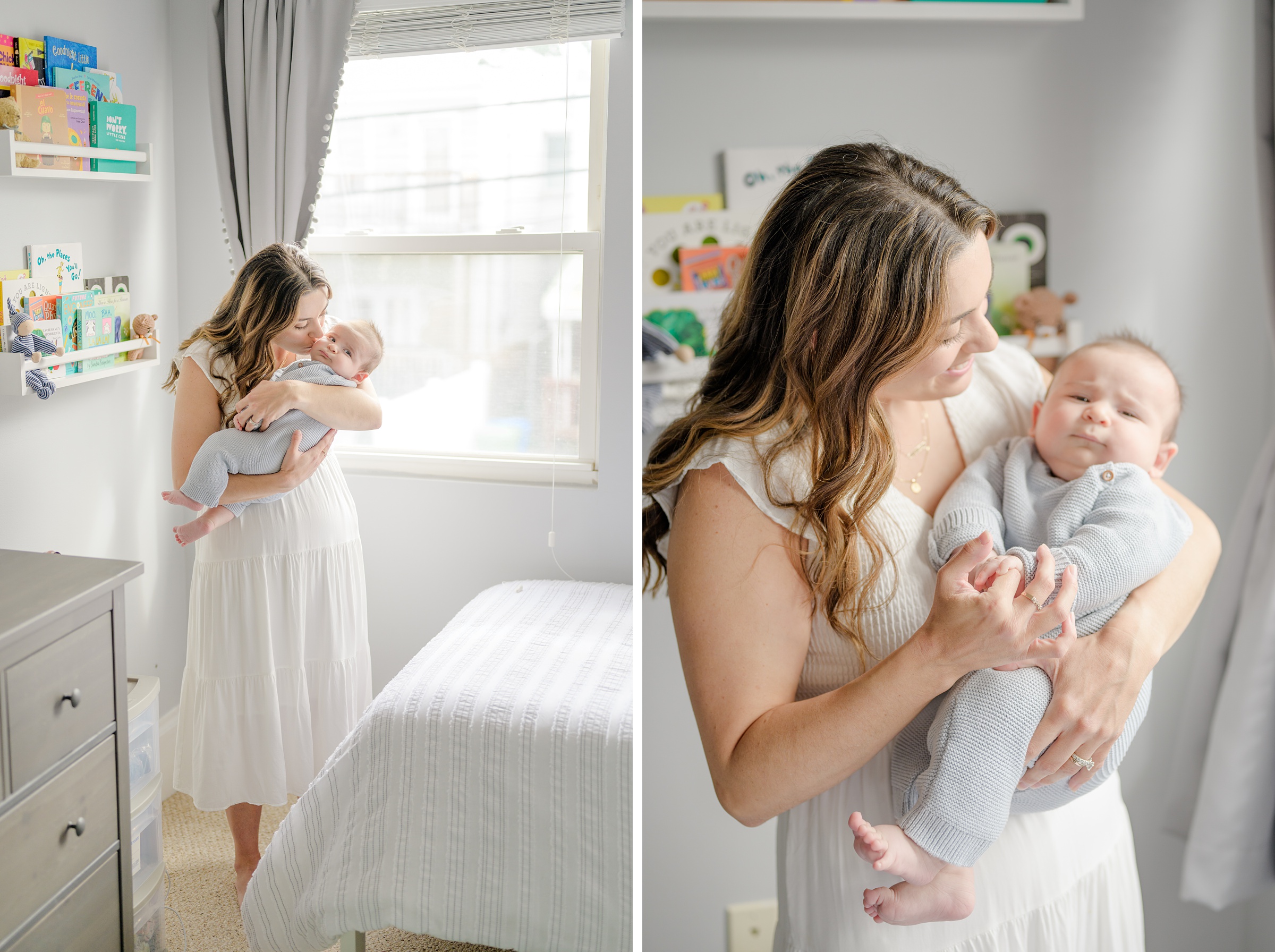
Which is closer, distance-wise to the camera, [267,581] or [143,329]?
[143,329]

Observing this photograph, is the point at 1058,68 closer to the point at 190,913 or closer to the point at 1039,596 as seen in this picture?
the point at 1039,596

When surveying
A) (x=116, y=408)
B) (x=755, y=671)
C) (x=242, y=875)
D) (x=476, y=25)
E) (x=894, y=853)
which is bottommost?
(x=242, y=875)

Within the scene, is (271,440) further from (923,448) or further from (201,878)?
(923,448)

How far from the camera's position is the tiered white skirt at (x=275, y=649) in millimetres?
712

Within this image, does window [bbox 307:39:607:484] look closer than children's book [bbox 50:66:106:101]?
No

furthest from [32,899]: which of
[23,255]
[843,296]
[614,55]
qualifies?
[614,55]

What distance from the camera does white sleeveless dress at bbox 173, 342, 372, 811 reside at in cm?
Result: 71

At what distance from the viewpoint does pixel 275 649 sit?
783mm

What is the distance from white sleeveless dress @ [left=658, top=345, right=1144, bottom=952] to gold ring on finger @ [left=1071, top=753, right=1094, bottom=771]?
4.5 inches

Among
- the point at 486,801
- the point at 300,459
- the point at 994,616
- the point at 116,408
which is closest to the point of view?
the point at 994,616

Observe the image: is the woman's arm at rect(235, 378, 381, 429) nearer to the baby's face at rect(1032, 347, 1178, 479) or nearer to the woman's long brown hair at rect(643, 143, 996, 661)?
the woman's long brown hair at rect(643, 143, 996, 661)

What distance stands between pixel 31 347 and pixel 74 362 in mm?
42

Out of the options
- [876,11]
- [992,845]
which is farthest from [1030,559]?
[876,11]

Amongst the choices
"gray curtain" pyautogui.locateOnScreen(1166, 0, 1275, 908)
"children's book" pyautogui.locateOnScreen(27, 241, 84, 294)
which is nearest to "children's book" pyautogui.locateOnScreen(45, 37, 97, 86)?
"children's book" pyautogui.locateOnScreen(27, 241, 84, 294)
